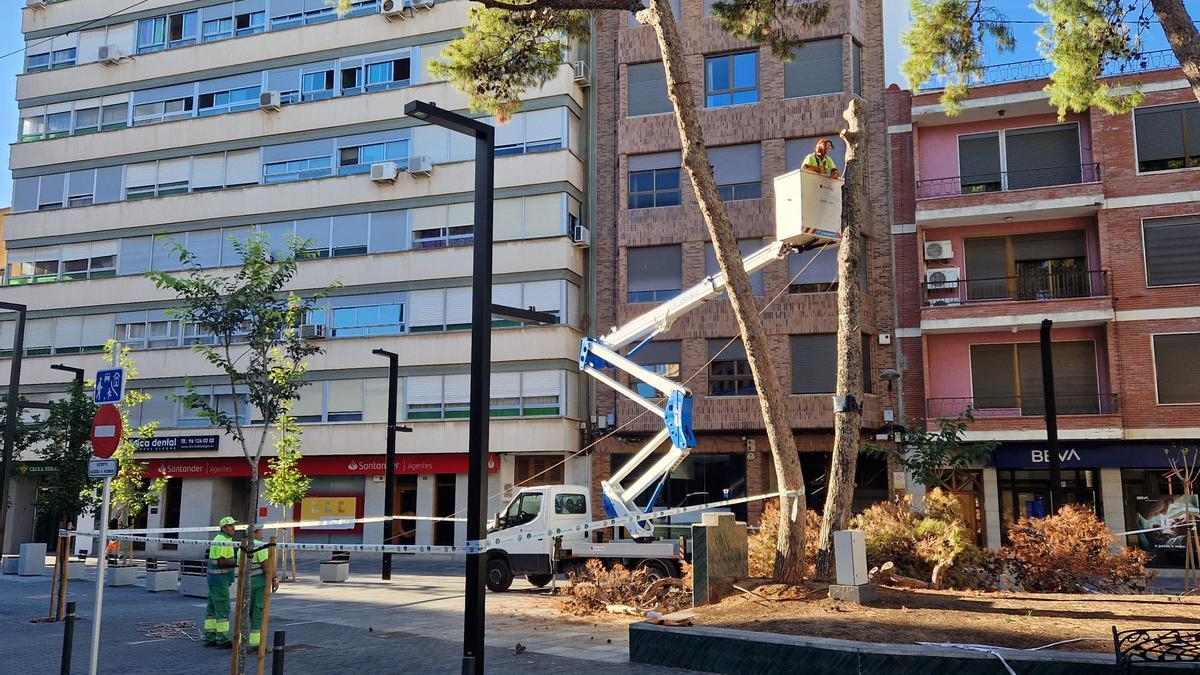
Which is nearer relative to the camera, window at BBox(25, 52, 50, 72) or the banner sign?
the banner sign

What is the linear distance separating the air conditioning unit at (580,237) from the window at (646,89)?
155 inches

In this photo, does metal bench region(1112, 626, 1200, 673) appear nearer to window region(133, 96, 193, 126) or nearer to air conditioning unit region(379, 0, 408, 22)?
air conditioning unit region(379, 0, 408, 22)

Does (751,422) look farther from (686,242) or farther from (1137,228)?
(1137,228)

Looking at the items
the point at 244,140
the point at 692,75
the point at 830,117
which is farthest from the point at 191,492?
the point at 830,117

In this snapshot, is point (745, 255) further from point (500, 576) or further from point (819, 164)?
point (819, 164)

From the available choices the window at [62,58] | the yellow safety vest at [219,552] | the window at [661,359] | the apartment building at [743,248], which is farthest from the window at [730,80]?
the window at [62,58]

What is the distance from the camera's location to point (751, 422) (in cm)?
2814

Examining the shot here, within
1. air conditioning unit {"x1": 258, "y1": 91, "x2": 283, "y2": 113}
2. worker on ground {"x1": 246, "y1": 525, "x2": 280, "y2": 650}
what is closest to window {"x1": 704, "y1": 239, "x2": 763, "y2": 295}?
air conditioning unit {"x1": 258, "y1": 91, "x2": 283, "y2": 113}

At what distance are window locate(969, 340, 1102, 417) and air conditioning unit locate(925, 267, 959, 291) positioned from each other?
1908 millimetres

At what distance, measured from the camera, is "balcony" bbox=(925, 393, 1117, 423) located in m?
25.9

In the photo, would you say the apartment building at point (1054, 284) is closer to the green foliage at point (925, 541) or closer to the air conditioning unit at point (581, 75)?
the air conditioning unit at point (581, 75)

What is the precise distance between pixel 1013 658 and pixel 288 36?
33.7 m

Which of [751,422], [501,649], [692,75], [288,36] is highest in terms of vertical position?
[288,36]

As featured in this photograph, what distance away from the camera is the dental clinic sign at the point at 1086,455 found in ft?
82.7
